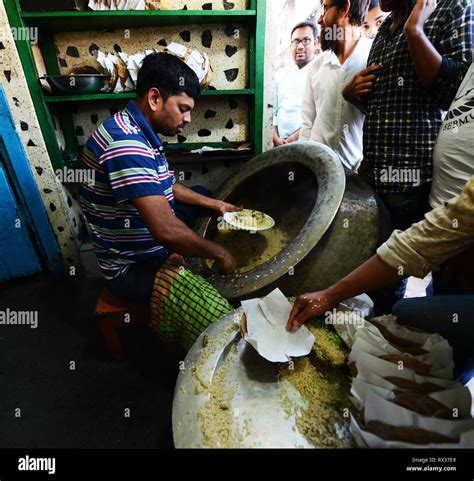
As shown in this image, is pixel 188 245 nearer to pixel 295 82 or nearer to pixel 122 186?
pixel 122 186

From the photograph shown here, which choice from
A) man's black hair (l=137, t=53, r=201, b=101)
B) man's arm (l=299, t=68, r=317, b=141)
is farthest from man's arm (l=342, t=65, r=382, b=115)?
man's black hair (l=137, t=53, r=201, b=101)

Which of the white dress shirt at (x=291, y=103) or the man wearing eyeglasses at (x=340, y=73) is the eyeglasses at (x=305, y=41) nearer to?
the white dress shirt at (x=291, y=103)

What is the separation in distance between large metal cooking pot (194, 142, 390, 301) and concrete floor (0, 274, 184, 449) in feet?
2.70

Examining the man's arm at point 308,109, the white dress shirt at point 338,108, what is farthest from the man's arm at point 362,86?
the man's arm at point 308,109

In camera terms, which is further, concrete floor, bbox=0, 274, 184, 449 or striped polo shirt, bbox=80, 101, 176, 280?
concrete floor, bbox=0, 274, 184, 449

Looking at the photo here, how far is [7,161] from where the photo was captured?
2357 millimetres

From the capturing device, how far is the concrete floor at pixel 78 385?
1588mm

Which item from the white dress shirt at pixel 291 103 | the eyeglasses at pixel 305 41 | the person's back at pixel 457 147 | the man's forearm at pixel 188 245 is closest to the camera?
the person's back at pixel 457 147

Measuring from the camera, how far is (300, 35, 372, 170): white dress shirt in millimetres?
2053

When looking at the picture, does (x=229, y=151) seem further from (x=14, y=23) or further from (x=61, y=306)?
(x=61, y=306)

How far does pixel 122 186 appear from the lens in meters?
1.40

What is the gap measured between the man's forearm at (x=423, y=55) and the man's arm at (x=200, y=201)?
128cm

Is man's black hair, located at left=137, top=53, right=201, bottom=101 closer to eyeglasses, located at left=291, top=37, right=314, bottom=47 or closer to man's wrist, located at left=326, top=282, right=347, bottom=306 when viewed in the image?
man's wrist, located at left=326, top=282, right=347, bottom=306

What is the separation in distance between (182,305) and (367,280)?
2.90 ft
